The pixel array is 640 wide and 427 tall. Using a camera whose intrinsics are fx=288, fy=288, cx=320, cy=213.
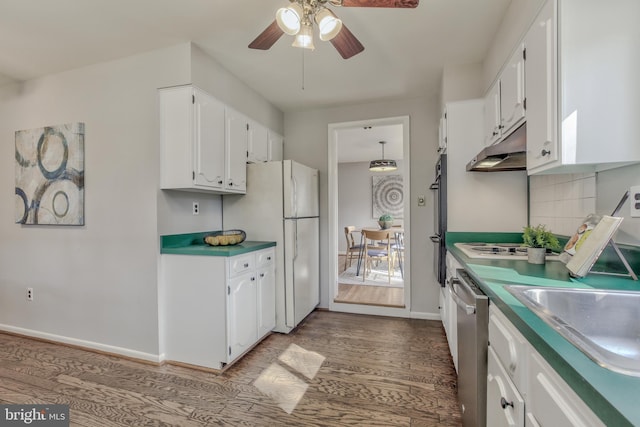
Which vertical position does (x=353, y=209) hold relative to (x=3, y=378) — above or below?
above

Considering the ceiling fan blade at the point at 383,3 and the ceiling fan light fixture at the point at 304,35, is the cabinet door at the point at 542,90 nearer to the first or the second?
the ceiling fan blade at the point at 383,3

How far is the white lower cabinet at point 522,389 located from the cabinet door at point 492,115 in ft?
4.54

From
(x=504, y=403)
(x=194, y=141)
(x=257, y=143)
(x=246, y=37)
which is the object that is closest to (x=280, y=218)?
(x=257, y=143)

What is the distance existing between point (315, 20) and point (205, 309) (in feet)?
6.63

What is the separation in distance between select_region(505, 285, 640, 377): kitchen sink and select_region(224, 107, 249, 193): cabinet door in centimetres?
222

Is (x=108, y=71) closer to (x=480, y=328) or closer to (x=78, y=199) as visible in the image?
(x=78, y=199)

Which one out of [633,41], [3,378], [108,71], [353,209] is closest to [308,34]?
[633,41]

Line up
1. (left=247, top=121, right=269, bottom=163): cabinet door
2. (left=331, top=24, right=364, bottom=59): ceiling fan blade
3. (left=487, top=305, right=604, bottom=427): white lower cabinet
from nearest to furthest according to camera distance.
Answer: (left=487, top=305, right=604, bottom=427): white lower cabinet < (left=331, top=24, right=364, bottom=59): ceiling fan blade < (left=247, top=121, right=269, bottom=163): cabinet door

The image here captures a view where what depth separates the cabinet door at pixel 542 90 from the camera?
1.21 meters

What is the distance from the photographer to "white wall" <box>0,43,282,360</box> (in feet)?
7.37

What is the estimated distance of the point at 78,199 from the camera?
8.07 feet

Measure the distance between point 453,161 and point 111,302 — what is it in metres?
3.04

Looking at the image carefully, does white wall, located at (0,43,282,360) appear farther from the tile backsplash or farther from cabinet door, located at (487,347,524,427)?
the tile backsplash

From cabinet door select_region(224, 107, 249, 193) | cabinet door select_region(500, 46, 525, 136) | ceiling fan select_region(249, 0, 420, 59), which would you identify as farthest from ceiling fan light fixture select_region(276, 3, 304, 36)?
cabinet door select_region(224, 107, 249, 193)
